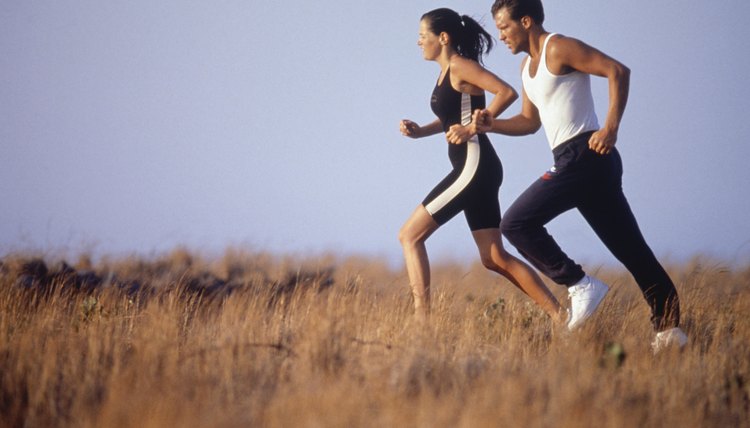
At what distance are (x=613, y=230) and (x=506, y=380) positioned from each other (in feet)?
5.17

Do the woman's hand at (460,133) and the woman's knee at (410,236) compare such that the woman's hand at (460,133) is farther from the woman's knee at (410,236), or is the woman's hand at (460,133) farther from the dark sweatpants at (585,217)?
the woman's knee at (410,236)

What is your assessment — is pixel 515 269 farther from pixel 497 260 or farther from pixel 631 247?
pixel 631 247

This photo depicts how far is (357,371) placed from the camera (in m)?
3.87

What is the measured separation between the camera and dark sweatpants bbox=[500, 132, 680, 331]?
4.67 metres

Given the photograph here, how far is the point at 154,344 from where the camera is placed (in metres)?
4.02

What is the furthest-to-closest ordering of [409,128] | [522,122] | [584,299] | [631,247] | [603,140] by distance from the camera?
[409,128]
[522,122]
[584,299]
[631,247]
[603,140]

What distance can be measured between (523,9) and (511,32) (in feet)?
0.51

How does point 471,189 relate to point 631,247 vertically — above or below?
above

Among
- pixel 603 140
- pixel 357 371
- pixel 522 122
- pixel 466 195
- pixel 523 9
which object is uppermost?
pixel 523 9

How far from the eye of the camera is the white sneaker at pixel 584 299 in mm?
4930

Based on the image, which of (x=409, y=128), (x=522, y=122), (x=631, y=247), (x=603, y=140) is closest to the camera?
(x=603, y=140)

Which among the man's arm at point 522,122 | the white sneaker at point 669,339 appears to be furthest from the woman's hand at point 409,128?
the white sneaker at point 669,339

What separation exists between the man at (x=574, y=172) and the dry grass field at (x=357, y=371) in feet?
1.12

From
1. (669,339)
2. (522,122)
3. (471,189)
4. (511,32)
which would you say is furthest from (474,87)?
(669,339)
